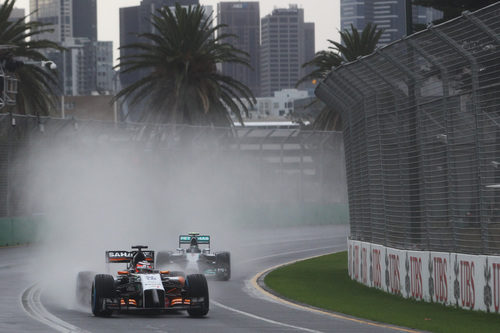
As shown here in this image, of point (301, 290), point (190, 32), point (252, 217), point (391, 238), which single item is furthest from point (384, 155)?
point (252, 217)

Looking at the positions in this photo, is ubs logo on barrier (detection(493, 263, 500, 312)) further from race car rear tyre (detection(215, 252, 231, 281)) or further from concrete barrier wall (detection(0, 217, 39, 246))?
concrete barrier wall (detection(0, 217, 39, 246))

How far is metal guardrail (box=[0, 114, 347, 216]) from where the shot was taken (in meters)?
41.7

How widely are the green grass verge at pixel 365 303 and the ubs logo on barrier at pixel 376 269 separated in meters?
0.19

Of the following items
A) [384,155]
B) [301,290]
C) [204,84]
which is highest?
[204,84]

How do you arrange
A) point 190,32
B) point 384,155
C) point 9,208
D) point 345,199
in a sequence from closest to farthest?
point 384,155, point 9,208, point 190,32, point 345,199

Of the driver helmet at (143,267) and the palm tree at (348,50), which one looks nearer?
the driver helmet at (143,267)

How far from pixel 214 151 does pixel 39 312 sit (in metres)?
34.7

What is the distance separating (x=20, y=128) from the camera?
4162cm

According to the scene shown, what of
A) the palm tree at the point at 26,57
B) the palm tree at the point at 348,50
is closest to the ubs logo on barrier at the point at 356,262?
the palm tree at the point at 26,57

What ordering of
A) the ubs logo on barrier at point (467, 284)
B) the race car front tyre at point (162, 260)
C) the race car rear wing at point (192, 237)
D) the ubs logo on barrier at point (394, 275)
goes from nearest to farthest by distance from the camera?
1. the ubs logo on barrier at point (467, 284)
2. the ubs logo on barrier at point (394, 275)
3. the race car front tyre at point (162, 260)
4. the race car rear wing at point (192, 237)

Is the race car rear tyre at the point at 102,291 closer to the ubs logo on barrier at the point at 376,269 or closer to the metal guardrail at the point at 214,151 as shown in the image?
the ubs logo on barrier at the point at 376,269

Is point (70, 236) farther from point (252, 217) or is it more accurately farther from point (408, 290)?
point (408, 290)

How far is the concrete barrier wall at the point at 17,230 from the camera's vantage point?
41594 mm

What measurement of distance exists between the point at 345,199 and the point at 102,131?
19.1 meters
